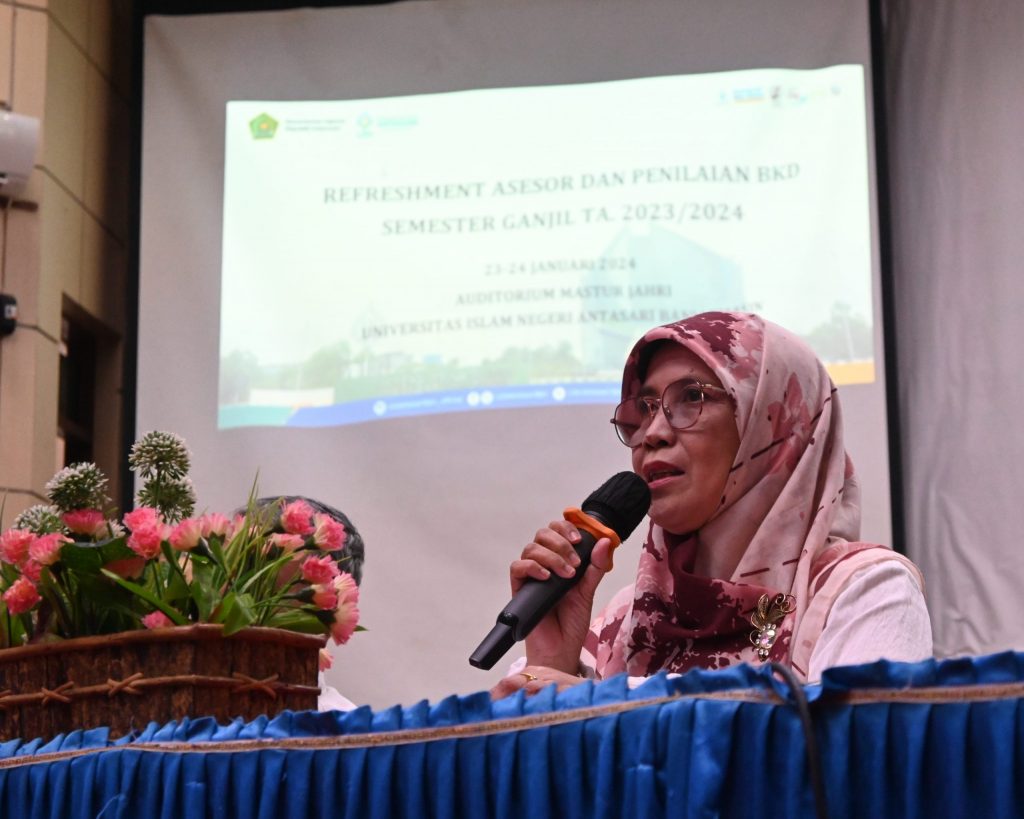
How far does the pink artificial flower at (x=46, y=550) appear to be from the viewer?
1.42m

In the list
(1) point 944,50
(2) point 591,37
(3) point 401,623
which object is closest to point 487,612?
(3) point 401,623

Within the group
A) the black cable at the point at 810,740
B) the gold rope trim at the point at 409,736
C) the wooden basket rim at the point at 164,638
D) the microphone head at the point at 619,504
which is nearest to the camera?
the black cable at the point at 810,740

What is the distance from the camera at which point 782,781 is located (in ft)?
3.45

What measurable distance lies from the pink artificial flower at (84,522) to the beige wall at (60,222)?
254 cm

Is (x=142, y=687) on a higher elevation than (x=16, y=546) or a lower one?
lower

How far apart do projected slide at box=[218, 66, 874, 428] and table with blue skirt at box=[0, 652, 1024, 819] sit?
301 centimetres

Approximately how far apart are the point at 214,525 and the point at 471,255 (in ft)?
9.69

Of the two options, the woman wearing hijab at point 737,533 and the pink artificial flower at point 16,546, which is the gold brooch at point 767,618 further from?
the pink artificial flower at point 16,546

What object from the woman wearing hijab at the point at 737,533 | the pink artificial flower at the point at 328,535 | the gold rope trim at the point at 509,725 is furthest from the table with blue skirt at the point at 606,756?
the woman wearing hijab at the point at 737,533

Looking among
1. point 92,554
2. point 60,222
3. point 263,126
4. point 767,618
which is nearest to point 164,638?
point 92,554

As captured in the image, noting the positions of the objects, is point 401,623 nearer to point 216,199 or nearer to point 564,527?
point 216,199

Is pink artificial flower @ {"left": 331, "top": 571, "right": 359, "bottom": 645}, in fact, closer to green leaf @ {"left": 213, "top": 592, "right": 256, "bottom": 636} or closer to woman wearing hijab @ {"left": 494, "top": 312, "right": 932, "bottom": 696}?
green leaf @ {"left": 213, "top": 592, "right": 256, "bottom": 636}

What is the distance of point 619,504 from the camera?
5.79 feet

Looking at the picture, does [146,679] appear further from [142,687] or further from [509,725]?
[509,725]
